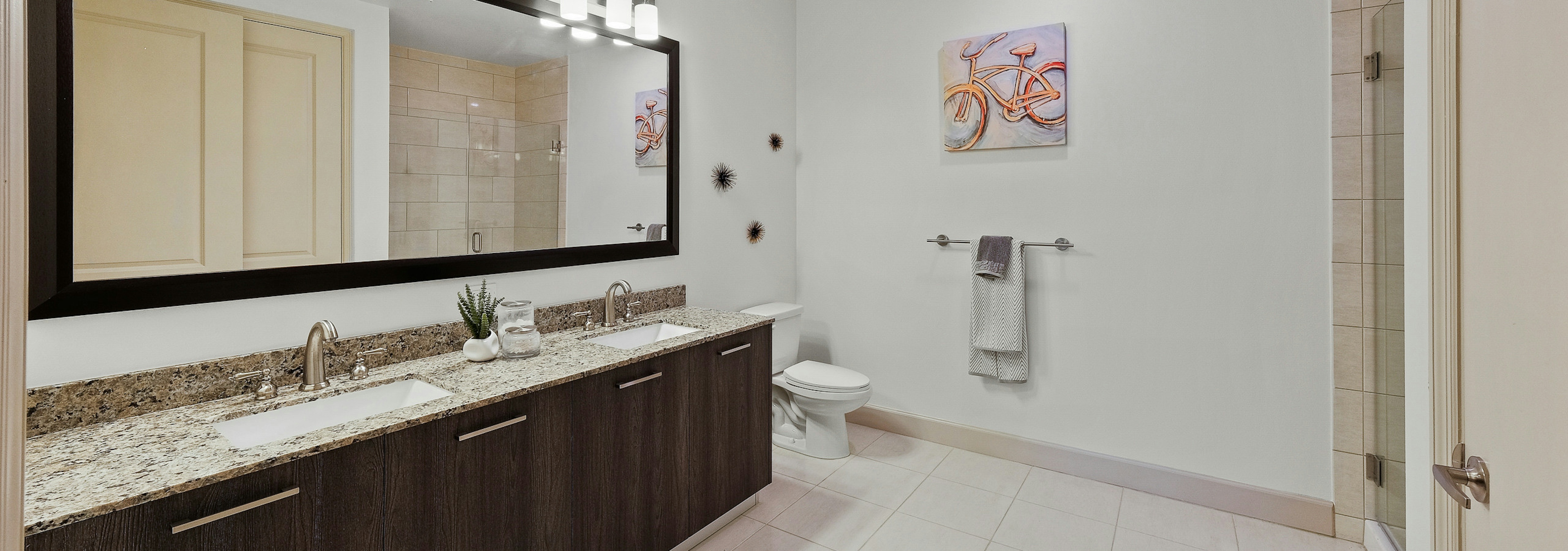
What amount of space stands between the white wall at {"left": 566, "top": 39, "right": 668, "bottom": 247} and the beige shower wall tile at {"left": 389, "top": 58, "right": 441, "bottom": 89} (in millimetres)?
457

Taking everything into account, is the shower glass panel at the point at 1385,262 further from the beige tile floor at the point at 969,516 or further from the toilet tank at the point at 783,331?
the toilet tank at the point at 783,331

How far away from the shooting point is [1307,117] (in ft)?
7.29

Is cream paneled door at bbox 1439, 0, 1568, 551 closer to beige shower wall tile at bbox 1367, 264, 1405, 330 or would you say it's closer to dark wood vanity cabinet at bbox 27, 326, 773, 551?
beige shower wall tile at bbox 1367, 264, 1405, 330

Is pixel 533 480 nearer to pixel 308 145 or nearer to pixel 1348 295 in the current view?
pixel 308 145

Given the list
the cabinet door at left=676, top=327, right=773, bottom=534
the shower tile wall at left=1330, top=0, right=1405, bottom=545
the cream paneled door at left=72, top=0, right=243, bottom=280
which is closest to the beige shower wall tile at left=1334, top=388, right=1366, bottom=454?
the shower tile wall at left=1330, top=0, right=1405, bottom=545

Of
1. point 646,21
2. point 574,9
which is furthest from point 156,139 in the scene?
point 646,21

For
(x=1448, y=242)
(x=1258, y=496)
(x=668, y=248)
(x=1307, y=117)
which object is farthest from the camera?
(x=668, y=248)

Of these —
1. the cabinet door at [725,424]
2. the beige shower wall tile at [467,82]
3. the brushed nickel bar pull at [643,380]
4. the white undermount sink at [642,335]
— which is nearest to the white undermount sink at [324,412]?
the brushed nickel bar pull at [643,380]

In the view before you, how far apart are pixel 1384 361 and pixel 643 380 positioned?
2.35 m

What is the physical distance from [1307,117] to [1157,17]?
0.63m

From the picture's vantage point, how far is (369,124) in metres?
1.65

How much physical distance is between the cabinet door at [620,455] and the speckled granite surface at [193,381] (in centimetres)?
51

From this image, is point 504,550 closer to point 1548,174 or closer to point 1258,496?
point 1548,174

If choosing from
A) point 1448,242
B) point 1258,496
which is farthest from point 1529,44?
point 1258,496
